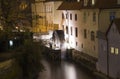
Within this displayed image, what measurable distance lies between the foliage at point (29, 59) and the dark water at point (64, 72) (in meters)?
8.29

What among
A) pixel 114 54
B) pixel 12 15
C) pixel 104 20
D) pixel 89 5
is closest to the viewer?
pixel 12 15

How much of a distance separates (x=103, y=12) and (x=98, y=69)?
12.6ft

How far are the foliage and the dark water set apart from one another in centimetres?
829

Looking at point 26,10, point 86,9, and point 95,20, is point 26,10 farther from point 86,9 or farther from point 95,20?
point 86,9

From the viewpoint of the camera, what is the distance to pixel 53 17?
3278 centimetres

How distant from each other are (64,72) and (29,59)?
11158 millimetres

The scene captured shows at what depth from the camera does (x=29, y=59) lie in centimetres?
1254

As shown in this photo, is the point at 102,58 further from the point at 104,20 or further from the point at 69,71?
the point at 69,71

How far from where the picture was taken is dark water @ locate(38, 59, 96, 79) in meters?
21.8

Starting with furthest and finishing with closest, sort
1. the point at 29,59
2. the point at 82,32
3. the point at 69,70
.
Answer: the point at 82,32, the point at 69,70, the point at 29,59

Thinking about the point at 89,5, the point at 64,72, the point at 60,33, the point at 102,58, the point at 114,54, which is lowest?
the point at 64,72

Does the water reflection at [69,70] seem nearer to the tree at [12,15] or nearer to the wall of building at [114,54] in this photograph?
the wall of building at [114,54]

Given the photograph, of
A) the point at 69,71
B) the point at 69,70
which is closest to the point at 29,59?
the point at 69,71

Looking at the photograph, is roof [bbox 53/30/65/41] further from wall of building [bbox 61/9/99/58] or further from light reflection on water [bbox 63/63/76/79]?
light reflection on water [bbox 63/63/76/79]
